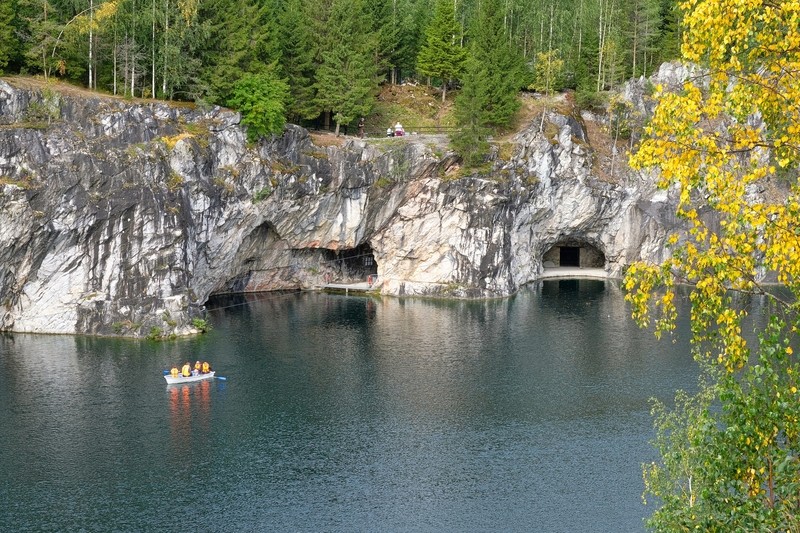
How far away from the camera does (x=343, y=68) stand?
80562 millimetres

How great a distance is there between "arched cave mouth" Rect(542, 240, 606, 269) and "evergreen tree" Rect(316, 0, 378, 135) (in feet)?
97.1

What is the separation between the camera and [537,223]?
85875 mm

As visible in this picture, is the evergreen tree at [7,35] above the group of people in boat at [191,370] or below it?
above

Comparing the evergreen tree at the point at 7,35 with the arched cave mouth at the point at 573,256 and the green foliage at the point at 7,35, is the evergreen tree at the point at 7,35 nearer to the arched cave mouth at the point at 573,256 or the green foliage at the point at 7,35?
the green foliage at the point at 7,35

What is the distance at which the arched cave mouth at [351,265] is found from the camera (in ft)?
275

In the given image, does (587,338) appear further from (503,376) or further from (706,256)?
(706,256)

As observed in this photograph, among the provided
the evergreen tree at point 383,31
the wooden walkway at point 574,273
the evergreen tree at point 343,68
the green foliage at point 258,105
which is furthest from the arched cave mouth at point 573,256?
the green foliage at point 258,105

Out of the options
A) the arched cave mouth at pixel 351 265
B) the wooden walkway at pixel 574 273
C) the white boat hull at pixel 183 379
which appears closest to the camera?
the white boat hull at pixel 183 379

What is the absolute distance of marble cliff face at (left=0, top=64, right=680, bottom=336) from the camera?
59.4 metres

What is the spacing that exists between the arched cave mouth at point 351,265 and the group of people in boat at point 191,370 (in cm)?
3227

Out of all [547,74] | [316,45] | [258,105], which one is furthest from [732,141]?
[547,74]

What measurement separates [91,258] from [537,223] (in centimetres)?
4384

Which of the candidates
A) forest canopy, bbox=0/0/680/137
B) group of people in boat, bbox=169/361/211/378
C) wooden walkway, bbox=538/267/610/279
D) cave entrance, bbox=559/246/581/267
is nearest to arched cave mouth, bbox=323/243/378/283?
forest canopy, bbox=0/0/680/137

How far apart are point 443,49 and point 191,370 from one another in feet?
173
